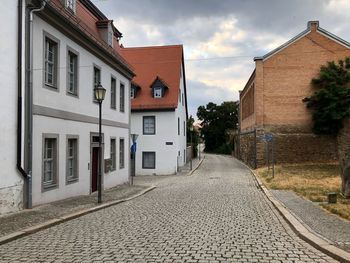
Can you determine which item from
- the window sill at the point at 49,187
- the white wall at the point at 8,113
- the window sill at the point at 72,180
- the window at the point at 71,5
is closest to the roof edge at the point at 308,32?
the window at the point at 71,5

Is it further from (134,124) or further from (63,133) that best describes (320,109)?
(63,133)

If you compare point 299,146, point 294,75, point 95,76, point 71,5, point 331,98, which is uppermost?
point 294,75

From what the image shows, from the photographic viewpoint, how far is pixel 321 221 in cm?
1072

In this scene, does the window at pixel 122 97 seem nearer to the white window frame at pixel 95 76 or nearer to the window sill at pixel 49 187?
the white window frame at pixel 95 76

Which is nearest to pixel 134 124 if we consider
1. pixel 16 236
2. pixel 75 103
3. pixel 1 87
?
pixel 75 103

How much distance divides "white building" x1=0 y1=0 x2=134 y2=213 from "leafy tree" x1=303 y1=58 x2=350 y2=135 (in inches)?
764

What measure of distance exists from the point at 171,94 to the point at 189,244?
3100 centimetres

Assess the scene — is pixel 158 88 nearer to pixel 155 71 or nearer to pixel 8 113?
pixel 155 71

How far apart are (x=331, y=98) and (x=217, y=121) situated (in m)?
55.8

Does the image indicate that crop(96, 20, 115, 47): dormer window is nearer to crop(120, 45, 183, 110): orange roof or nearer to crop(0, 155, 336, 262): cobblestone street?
crop(0, 155, 336, 262): cobblestone street

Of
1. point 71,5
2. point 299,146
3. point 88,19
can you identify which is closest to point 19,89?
point 71,5

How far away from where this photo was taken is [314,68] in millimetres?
37000

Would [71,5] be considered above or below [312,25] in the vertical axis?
below

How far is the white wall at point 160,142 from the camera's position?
37.2m
